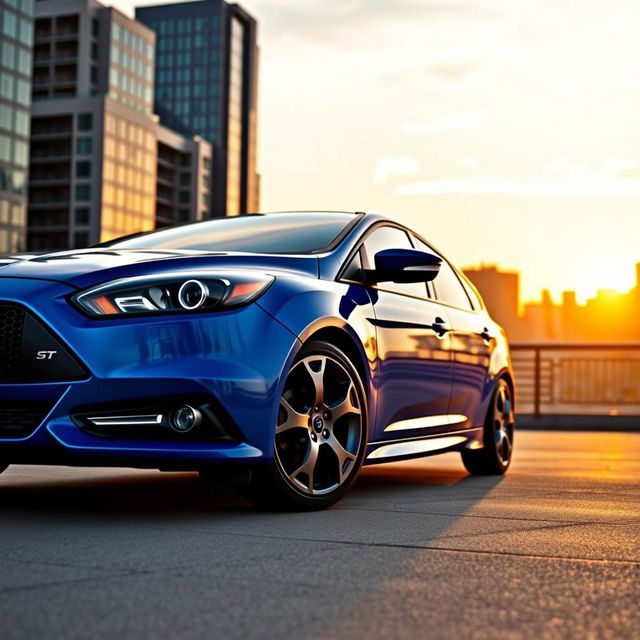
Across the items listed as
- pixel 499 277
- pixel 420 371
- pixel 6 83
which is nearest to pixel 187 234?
pixel 420 371

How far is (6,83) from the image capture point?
73812mm

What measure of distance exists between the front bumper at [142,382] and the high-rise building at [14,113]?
7127cm

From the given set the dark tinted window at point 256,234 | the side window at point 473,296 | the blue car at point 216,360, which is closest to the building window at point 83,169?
the side window at point 473,296

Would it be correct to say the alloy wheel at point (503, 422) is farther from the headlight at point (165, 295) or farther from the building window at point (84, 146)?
the building window at point (84, 146)

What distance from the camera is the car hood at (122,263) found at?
4672mm

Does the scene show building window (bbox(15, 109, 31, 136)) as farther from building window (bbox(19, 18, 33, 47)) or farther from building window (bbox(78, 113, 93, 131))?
building window (bbox(78, 113, 93, 131))

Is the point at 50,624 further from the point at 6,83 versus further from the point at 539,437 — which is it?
the point at 6,83

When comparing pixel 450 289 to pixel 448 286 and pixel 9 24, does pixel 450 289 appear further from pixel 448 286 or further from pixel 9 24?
pixel 9 24

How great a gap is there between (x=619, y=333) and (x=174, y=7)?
11643 centimetres

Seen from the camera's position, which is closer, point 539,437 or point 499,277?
point 539,437

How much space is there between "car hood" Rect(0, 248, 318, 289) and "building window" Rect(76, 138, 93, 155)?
95.7 m

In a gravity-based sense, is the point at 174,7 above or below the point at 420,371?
above

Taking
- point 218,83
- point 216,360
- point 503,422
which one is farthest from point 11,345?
point 218,83

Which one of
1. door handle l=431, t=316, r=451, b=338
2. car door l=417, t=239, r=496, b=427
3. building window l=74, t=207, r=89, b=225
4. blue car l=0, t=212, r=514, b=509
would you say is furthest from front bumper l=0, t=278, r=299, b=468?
building window l=74, t=207, r=89, b=225
